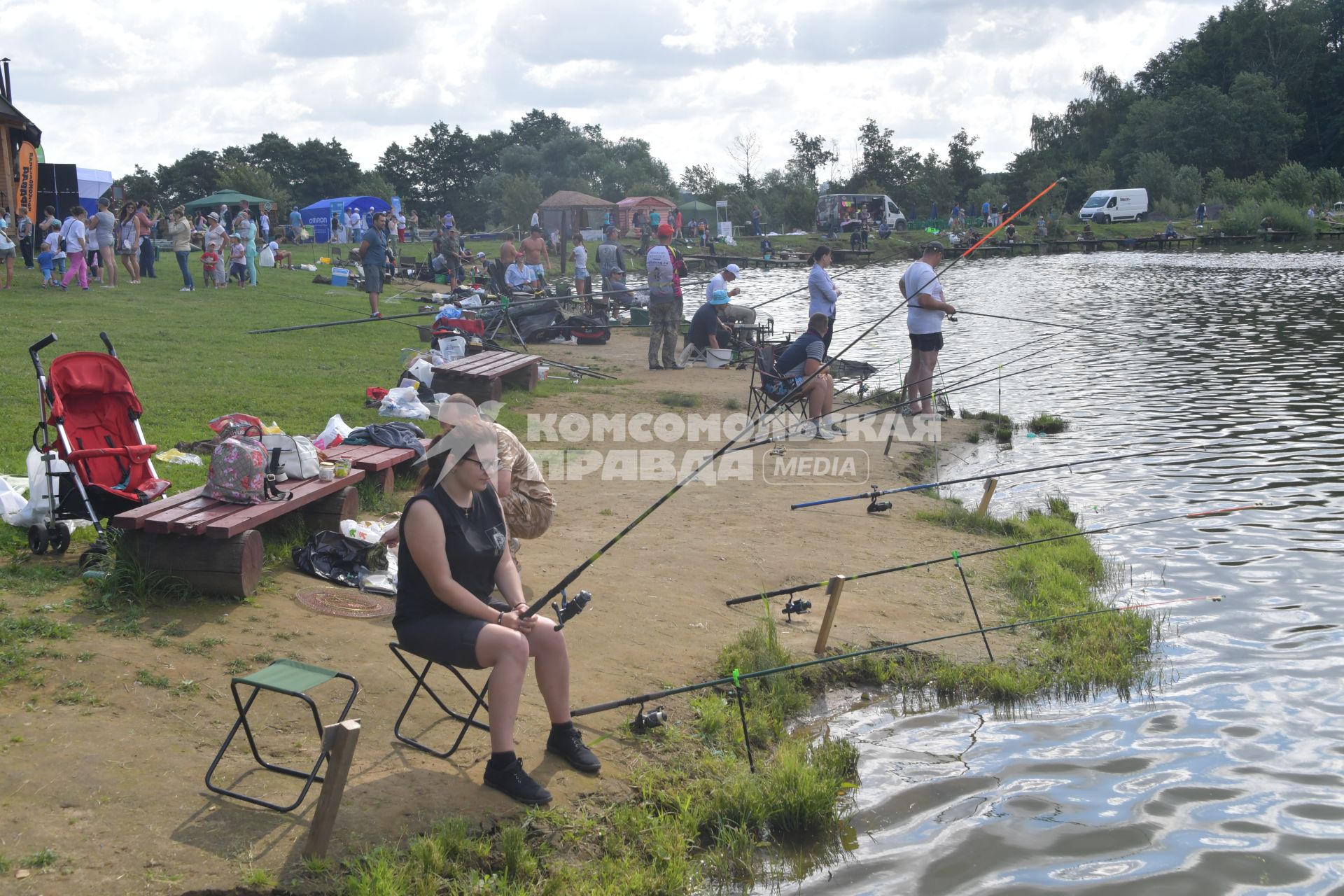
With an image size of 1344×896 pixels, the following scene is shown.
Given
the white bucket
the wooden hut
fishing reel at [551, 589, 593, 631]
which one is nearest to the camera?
fishing reel at [551, 589, 593, 631]

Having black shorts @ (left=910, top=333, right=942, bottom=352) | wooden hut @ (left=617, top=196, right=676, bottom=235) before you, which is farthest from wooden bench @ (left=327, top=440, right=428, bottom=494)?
wooden hut @ (left=617, top=196, right=676, bottom=235)

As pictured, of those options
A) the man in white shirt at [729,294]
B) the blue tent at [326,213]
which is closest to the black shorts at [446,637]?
the man in white shirt at [729,294]

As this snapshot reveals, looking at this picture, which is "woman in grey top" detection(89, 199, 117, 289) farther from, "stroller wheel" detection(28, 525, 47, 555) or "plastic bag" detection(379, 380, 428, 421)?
"stroller wheel" detection(28, 525, 47, 555)

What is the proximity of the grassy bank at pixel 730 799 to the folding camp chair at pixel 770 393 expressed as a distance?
4.83 m

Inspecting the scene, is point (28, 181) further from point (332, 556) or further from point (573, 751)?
point (573, 751)

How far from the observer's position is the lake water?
4.50 m

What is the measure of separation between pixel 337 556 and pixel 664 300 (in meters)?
9.07

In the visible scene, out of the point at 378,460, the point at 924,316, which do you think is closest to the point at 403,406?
the point at 378,460

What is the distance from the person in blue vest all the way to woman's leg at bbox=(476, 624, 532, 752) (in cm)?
737

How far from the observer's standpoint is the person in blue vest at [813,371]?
11430mm

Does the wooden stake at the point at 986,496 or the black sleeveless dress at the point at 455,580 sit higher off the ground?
the black sleeveless dress at the point at 455,580

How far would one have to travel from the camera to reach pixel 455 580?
4.41 m

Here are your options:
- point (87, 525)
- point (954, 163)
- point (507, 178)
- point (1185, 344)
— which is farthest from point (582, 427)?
point (954, 163)

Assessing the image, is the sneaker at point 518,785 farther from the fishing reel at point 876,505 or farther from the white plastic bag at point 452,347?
the white plastic bag at point 452,347
